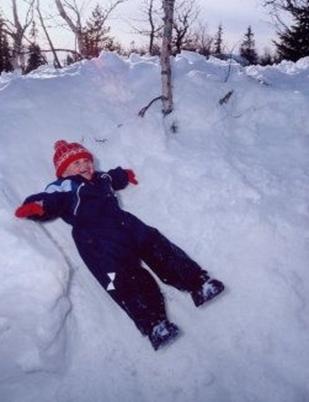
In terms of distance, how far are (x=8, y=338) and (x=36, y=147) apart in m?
2.51

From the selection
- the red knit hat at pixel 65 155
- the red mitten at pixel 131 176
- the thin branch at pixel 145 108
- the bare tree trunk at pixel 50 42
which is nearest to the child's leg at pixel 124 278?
the red knit hat at pixel 65 155

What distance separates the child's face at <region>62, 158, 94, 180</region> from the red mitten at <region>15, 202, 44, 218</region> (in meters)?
0.73

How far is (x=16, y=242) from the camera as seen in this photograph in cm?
372

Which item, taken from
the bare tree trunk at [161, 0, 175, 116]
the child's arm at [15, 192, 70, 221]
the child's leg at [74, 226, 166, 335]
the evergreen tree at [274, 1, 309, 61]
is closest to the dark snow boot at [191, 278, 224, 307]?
the child's leg at [74, 226, 166, 335]

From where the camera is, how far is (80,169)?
4.66m

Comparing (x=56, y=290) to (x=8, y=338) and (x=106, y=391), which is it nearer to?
(x=8, y=338)

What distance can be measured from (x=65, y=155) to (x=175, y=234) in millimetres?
1456

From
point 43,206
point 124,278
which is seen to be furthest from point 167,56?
point 124,278

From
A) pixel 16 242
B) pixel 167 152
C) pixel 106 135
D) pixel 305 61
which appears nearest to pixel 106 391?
pixel 16 242

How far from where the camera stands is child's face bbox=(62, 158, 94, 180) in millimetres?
4633

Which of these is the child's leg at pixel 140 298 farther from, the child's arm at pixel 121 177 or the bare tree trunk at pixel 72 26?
the bare tree trunk at pixel 72 26

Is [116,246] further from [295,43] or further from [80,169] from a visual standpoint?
[295,43]

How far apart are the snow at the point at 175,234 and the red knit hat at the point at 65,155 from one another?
0.31 metres

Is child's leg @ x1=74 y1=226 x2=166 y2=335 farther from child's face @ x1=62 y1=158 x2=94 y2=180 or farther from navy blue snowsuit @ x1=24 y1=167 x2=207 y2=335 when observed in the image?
child's face @ x1=62 y1=158 x2=94 y2=180
